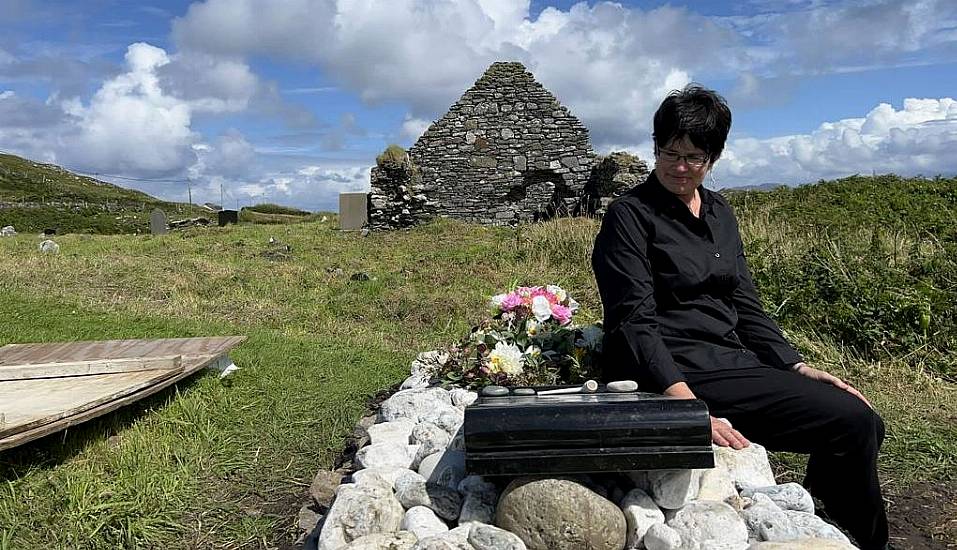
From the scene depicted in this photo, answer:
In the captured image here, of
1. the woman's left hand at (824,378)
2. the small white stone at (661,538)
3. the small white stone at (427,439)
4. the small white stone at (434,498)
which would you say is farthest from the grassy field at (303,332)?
the small white stone at (661,538)

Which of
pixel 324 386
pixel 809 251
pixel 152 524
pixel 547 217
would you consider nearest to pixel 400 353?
pixel 324 386

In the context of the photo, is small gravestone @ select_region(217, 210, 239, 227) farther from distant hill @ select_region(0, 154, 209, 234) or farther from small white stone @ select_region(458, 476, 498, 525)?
small white stone @ select_region(458, 476, 498, 525)

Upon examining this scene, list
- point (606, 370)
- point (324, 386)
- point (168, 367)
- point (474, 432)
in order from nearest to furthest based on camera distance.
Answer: point (474, 432) → point (606, 370) → point (168, 367) → point (324, 386)

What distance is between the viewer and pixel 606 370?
10.2ft

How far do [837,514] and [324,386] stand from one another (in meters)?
3.46

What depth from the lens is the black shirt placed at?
2.79 m

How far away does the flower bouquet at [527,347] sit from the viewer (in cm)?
384

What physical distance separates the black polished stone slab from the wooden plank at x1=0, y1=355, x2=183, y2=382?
2712mm

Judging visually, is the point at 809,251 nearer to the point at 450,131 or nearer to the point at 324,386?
the point at 324,386

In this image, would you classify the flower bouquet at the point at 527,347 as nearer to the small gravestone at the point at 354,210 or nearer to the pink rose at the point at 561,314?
the pink rose at the point at 561,314

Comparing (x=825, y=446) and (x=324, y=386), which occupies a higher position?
(x=825, y=446)

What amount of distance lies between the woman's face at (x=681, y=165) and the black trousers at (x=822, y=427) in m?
0.72

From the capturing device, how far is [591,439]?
7.86 ft

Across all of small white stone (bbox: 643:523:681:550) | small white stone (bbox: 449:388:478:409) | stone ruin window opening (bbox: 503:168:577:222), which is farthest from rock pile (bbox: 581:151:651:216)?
small white stone (bbox: 643:523:681:550)
